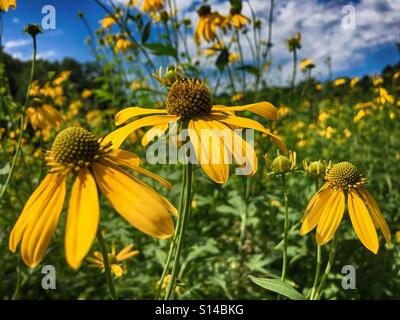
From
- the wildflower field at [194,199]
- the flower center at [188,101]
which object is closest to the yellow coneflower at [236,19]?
the wildflower field at [194,199]

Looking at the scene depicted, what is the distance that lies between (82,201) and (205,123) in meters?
0.42

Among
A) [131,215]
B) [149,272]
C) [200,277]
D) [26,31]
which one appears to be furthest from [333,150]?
[131,215]

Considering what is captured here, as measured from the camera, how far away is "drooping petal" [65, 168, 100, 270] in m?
0.65

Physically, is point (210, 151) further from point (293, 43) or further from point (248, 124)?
point (293, 43)

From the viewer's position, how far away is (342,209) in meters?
1.11

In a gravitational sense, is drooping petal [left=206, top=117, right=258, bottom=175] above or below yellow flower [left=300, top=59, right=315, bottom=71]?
below

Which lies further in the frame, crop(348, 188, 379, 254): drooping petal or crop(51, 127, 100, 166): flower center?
crop(348, 188, 379, 254): drooping petal

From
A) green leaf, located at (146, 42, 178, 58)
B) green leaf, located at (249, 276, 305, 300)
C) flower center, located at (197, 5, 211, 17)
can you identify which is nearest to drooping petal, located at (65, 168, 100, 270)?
green leaf, located at (249, 276, 305, 300)

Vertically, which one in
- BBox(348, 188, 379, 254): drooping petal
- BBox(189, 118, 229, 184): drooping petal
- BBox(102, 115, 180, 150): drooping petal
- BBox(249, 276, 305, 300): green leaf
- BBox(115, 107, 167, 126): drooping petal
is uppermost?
BBox(115, 107, 167, 126): drooping petal

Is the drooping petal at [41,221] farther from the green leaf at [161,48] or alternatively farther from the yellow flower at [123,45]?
the yellow flower at [123,45]

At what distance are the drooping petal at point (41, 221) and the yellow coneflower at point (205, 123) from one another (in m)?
0.21

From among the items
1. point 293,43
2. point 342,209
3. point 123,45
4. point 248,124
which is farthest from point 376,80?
point 123,45

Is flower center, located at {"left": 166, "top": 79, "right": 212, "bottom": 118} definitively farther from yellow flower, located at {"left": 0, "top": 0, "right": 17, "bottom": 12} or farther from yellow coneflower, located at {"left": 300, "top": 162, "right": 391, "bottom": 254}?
yellow flower, located at {"left": 0, "top": 0, "right": 17, "bottom": 12}
